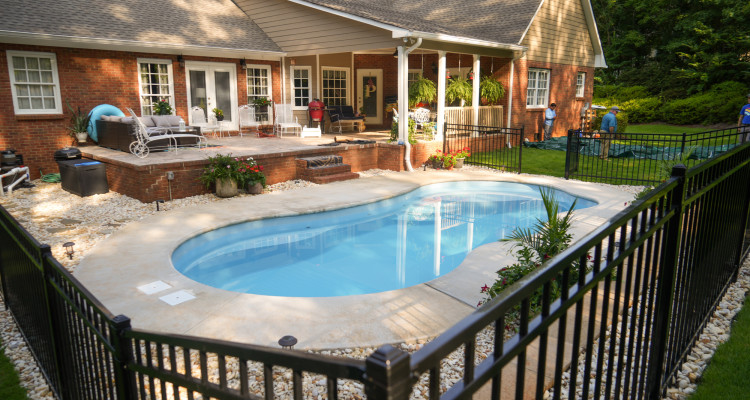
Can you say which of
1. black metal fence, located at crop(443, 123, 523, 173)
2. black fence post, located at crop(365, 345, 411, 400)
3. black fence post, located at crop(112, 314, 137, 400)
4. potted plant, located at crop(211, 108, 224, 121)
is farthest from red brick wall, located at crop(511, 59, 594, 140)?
black fence post, located at crop(365, 345, 411, 400)

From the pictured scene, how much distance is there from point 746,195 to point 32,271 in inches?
227

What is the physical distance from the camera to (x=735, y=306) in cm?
441

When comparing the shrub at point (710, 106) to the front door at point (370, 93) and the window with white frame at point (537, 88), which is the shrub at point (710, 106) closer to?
the window with white frame at point (537, 88)

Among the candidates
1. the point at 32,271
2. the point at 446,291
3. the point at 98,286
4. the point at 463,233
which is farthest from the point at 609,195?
the point at 32,271

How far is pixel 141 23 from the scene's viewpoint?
12953mm

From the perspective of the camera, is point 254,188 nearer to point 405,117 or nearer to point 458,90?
point 405,117

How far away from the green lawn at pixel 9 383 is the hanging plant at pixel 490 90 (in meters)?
13.8

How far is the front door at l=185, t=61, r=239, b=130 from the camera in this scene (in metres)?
14.0

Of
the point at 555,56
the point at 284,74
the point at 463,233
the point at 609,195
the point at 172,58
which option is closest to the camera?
the point at 463,233

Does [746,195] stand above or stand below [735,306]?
above

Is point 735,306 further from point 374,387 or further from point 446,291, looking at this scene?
point 374,387

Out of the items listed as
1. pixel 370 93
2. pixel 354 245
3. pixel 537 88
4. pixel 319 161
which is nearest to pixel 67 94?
pixel 319 161

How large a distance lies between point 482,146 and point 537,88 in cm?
429

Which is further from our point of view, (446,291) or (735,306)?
(446,291)
